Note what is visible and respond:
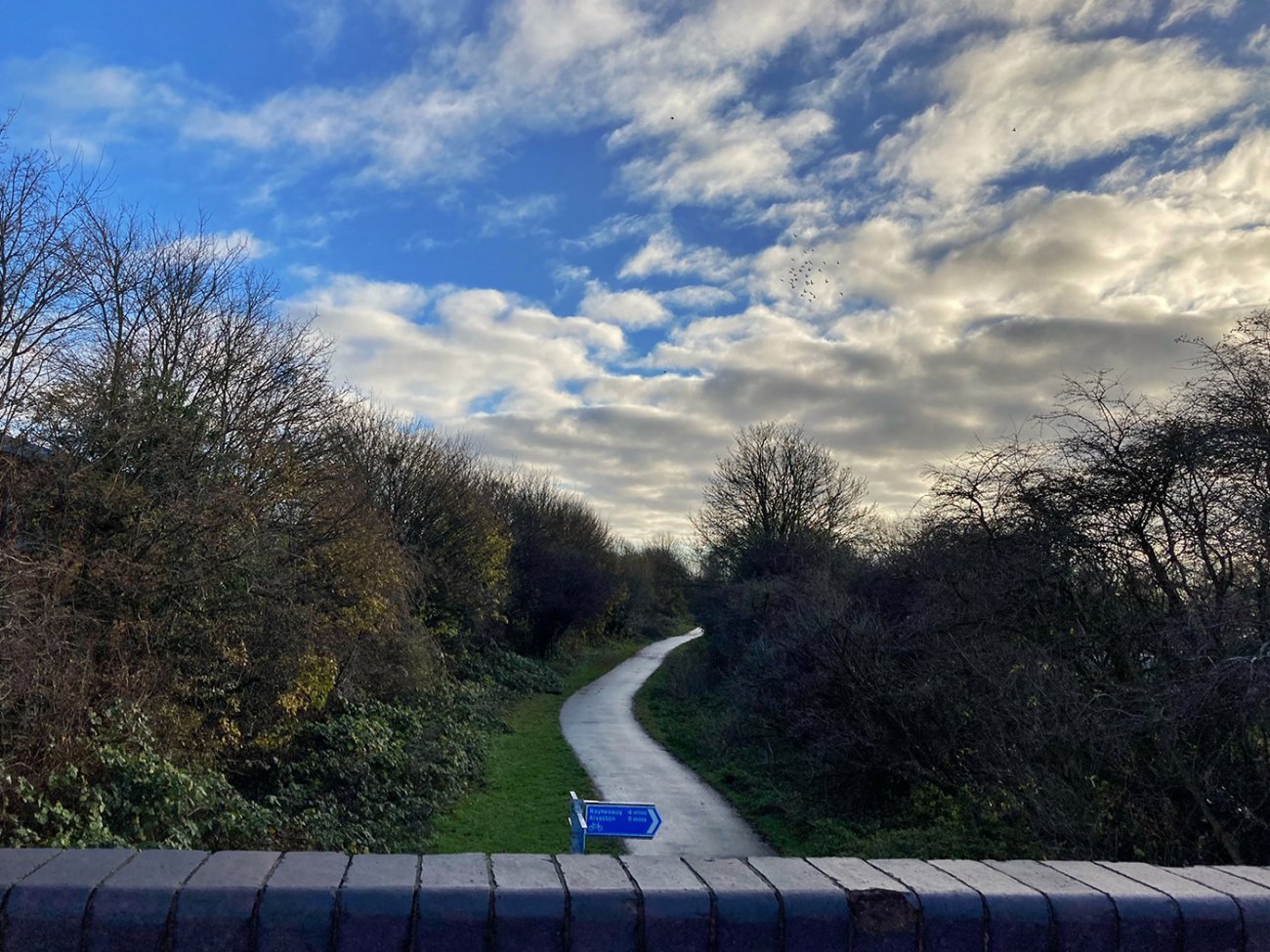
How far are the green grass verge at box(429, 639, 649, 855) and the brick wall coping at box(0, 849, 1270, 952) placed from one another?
5.59 meters

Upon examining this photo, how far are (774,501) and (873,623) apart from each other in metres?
24.0

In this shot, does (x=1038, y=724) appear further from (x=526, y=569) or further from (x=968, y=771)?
(x=526, y=569)

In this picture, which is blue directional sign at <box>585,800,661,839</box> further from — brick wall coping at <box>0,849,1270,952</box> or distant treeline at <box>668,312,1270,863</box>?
Result: brick wall coping at <box>0,849,1270,952</box>

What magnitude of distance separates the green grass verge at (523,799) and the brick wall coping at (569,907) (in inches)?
220

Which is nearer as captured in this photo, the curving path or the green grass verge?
the green grass verge

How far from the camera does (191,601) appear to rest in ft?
43.7

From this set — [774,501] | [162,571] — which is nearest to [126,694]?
[162,571]

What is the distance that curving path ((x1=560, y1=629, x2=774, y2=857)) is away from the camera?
49.3 ft

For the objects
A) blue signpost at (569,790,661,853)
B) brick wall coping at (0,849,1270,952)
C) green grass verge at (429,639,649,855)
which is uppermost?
brick wall coping at (0,849,1270,952)

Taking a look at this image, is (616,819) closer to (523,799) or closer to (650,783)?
(523,799)

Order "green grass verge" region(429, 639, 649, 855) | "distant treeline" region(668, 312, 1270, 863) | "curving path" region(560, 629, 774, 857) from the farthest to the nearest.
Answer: "curving path" region(560, 629, 774, 857)
"green grass verge" region(429, 639, 649, 855)
"distant treeline" region(668, 312, 1270, 863)

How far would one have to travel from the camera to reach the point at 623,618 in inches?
2393

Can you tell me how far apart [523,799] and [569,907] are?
55.3ft

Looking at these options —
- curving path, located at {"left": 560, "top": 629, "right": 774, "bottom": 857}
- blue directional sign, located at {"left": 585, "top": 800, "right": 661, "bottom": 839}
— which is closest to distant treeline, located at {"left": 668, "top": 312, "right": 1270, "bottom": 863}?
curving path, located at {"left": 560, "top": 629, "right": 774, "bottom": 857}
